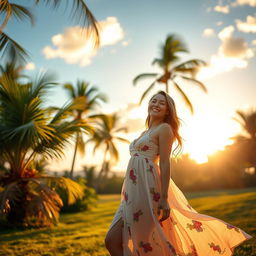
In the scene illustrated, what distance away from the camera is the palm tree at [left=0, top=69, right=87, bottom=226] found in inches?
279

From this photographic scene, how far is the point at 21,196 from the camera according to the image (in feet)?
24.1

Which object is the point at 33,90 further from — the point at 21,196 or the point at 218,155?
the point at 218,155

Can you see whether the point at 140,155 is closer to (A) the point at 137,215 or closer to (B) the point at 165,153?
(B) the point at 165,153

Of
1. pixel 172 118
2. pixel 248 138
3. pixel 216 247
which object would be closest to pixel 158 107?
pixel 172 118

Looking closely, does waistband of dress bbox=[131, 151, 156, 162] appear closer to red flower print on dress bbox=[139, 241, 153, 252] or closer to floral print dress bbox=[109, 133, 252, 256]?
floral print dress bbox=[109, 133, 252, 256]

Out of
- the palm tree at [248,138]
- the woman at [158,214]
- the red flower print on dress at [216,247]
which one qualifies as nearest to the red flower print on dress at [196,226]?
the woman at [158,214]

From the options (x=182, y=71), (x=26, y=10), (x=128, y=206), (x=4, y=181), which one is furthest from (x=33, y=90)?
(x=182, y=71)

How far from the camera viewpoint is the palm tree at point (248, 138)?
28109 mm

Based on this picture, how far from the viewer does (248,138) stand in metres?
28.8

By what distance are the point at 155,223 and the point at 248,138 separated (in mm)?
29664

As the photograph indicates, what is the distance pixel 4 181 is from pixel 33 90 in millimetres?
2755

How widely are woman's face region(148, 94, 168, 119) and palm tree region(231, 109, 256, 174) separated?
2845 cm

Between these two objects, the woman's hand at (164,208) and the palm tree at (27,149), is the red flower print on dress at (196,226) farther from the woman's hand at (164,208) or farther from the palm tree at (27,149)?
the palm tree at (27,149)

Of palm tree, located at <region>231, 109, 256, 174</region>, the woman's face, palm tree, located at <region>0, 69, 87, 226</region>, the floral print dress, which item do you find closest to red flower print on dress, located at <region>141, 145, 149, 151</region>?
the floral print dress
